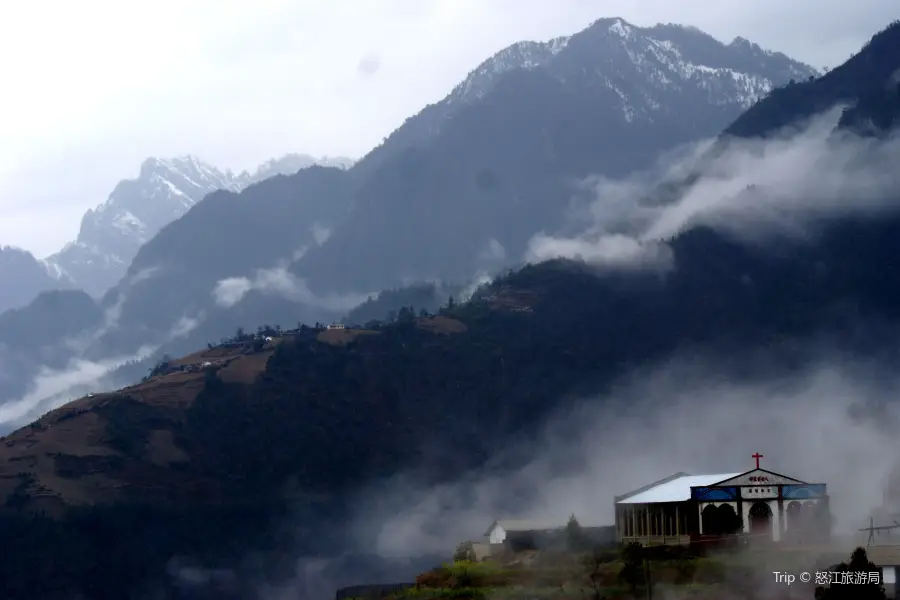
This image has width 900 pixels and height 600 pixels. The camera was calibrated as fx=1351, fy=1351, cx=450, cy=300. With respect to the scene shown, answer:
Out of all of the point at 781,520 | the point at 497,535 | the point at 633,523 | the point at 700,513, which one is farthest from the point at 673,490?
the point at 497,535

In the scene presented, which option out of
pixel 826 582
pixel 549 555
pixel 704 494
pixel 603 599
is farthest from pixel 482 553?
pixel 826 582

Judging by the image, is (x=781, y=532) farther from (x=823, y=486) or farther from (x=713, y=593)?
(x=713, y=593)

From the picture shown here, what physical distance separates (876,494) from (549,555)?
44.6 metres

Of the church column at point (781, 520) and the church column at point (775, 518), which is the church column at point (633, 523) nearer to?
the church column at point (775, 518)

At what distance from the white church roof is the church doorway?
11.4 feet

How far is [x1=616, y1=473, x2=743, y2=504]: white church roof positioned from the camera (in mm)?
120562

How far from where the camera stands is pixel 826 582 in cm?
8350

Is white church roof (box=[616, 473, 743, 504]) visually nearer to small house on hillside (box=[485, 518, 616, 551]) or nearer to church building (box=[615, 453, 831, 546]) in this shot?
church building (box=[615, 453, 831, 546])

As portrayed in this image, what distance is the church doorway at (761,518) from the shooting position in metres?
116

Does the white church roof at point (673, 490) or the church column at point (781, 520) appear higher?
the white church roof at point (673, 490)

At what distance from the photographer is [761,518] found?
116m

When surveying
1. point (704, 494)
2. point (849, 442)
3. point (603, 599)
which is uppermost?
point (849, 442)

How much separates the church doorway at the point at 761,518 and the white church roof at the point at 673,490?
346 centimetres

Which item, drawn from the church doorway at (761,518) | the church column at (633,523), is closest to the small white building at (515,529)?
the church column at (633,523)
